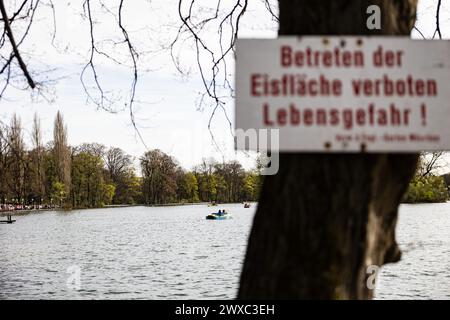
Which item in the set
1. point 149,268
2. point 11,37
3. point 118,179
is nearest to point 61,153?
point 118,179

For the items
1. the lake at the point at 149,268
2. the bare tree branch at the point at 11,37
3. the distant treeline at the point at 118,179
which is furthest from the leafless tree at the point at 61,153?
the bare tree branch at the point at 11,37

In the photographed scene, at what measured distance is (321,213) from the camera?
143 centimetres

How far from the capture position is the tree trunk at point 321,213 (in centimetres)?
143

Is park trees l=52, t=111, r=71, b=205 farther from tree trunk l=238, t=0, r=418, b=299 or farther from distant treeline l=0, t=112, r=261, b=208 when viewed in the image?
tree trunk l=238, t=0, r=418, b=299

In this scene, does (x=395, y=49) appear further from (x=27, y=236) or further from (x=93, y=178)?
(x=93, y=178)

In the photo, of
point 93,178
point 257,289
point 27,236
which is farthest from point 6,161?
point 93,178

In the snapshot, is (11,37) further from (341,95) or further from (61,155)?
(61,155)

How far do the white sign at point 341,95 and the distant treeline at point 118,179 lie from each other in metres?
54.1

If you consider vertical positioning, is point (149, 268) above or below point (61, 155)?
below

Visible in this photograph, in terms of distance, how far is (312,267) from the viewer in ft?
4.69

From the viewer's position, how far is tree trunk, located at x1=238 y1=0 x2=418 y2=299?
1.43m

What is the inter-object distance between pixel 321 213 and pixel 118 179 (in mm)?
73309

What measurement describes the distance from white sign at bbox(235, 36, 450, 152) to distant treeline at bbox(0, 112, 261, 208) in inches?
2131

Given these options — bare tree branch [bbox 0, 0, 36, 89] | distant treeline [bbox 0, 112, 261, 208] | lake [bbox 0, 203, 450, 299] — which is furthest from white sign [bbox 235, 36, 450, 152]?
distant treeline [bbox 0, 112, 261, 208]
